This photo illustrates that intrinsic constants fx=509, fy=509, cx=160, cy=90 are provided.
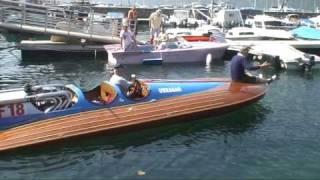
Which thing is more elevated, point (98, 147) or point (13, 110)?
point (13, 110)

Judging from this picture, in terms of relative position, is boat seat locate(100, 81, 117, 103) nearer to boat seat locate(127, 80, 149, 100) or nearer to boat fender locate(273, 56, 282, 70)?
boat seat locate(127, 80, 149, 100)

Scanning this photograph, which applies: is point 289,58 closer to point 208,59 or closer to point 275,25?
point 208,59

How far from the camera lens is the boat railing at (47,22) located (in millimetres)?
30812

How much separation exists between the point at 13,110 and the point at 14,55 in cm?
2028

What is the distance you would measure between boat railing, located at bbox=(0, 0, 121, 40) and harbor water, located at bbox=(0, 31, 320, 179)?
15109 millimetres

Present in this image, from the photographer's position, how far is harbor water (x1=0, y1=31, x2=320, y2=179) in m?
12.5

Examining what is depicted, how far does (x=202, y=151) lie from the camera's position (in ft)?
46.4

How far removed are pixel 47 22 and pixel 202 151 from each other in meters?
19.9

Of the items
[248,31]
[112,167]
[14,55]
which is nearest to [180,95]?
[112,167]

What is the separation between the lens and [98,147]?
1422cm

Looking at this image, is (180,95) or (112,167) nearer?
(112,167)

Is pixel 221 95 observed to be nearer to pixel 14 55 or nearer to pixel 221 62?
pixel 221 62

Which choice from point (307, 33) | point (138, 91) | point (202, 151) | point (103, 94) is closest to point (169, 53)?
point (138, 91)

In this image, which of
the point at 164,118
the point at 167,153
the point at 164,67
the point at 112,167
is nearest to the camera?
the point at 112,167
